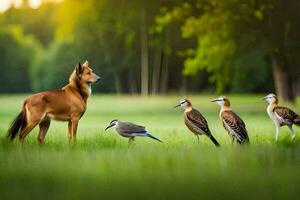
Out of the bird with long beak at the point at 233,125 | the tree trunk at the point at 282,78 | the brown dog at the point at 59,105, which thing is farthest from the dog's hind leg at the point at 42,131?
the tree trunk at the point at 282,78

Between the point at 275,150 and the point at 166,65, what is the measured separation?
0.97 meters

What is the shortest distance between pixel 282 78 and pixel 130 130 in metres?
1.21

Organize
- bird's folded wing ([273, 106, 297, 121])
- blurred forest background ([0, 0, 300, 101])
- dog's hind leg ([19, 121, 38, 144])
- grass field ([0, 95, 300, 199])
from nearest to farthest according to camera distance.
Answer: grass field ([0, 95, 300, 199]), dog's hind leg ([19, 121, 38, 144]), bird's folded wing ([273, 106, 297, 121]), blurred forest background ([0, 0, 300, 101])

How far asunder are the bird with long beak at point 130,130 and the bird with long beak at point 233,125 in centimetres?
40

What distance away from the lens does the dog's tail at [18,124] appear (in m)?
4.38

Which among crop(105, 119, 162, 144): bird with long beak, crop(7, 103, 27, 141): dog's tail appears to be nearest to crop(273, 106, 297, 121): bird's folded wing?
crop(105, 119, 162, 144): bird with long beak

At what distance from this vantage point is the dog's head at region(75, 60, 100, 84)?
4367 mm

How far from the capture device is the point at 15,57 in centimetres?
485

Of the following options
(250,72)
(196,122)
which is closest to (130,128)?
(196,122)

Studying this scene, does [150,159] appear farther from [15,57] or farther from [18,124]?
[15,57]

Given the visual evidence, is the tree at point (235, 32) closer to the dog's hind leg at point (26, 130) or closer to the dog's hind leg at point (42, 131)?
the dog's hind leg at point (42, 131)

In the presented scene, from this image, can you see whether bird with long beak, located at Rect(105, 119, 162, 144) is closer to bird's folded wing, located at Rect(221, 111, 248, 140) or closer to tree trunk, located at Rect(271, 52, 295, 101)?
bird's folded wing, located at Rect(221, 111, 248, 140)

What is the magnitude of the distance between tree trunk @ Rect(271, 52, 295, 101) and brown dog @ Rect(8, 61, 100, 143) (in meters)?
1.31

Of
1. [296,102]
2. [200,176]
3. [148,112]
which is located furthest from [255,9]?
[200,176]
